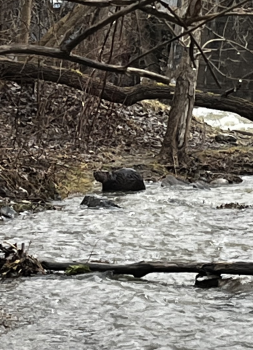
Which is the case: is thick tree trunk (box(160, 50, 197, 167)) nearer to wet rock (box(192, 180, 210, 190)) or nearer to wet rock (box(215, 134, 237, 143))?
wet rock (box(192, 180, 210, 190))

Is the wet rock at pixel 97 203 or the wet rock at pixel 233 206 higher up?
the wet rock at pixel 233 206

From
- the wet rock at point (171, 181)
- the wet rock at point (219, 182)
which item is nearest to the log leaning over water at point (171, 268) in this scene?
the wet rock at point (171, 181)

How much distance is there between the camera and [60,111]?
12.5 meters

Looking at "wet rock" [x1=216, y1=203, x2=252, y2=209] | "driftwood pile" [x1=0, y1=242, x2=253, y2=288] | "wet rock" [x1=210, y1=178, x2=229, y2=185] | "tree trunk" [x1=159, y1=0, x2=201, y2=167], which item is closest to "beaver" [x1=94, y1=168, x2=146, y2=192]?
"wet rock" [x1=216, y1=203, x2=252, y2=209]

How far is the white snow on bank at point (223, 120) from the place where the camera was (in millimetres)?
18883

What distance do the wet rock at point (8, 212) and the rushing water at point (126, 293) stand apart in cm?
16

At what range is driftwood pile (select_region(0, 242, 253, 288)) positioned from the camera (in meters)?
4.02

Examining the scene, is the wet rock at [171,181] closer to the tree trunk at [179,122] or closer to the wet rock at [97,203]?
the tree trunk at [179,122]

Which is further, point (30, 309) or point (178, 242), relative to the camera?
point (178, 242)

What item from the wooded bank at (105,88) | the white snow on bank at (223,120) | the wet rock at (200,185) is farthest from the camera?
the white snow on bank at (223,120)

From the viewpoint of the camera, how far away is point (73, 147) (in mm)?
11211

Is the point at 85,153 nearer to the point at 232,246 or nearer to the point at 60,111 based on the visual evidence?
the point at 60,111

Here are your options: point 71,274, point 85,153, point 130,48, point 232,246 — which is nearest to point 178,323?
point 71,274

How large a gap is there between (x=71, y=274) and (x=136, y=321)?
3.17 feet
